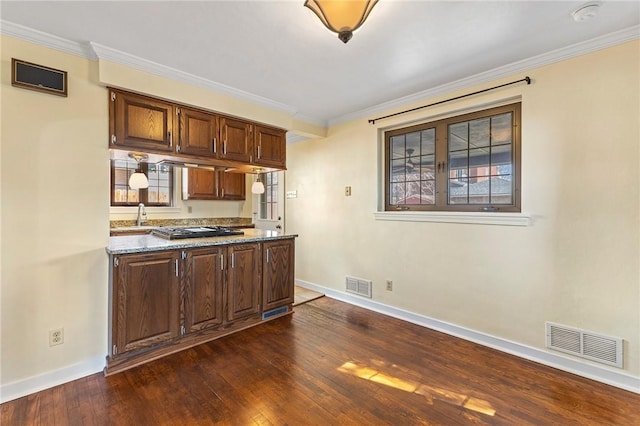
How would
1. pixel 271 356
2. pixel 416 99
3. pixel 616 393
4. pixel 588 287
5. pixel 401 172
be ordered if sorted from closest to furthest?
pixel 616 393 → pixel 588 287 → pixel 271 356 → pixel 416 99 → pixel 401 172

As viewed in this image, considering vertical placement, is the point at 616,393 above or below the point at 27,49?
below

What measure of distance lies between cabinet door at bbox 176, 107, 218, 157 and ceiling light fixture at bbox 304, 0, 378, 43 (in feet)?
5.36

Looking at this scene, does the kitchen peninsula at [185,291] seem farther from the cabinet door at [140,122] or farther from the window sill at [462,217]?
the window sill at [462,217]

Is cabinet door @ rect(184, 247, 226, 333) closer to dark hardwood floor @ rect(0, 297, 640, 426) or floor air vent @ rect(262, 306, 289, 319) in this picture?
dark hardwood floor @ rect(0, 297, 640, 426)

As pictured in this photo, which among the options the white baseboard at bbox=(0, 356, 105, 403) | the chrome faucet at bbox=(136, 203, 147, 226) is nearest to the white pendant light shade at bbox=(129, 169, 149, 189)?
the chrome faucet at bbox=(136, 203, 147, 226)

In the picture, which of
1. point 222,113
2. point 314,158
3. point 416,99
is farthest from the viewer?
point 314,158

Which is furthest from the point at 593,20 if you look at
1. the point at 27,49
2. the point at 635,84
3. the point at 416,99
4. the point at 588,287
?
the point at 27,49

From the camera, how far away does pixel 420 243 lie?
10.9 feet

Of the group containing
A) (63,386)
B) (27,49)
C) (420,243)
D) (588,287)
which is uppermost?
(27,49)

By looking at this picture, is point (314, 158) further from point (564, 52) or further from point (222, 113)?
point (564, 52)

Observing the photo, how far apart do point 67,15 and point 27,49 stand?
49cm

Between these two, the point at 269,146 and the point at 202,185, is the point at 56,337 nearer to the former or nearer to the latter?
the point at 269,146

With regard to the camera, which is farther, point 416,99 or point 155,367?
point 416,99

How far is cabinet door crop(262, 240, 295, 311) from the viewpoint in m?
3.33
